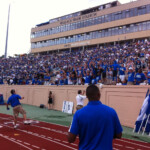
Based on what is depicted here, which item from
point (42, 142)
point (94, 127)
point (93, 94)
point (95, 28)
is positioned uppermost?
point (95, 28)

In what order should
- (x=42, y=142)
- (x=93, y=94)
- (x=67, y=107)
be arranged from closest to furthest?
(x=93, y=94) → (x=42, y=142) → (x=67, y=107)

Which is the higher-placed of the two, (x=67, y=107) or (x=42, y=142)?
(x=67, y=107)

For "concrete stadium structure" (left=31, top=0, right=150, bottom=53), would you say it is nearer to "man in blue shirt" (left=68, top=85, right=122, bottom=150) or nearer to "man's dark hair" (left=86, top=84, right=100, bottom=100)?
"man's dark hair" (left=86, top=84, right=100, bottom=100)

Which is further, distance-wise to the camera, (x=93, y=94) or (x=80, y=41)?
(x=80, y=41)

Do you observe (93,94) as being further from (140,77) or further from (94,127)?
(140,77)

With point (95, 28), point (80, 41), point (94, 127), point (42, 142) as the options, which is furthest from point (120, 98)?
point (80, 41)

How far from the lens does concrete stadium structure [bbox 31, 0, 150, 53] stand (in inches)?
1572

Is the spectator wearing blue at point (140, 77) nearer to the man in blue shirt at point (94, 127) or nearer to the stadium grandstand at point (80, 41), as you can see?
the stadium grandstand at point (80, 41)

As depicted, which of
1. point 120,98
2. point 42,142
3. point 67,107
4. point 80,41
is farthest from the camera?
point 80,41

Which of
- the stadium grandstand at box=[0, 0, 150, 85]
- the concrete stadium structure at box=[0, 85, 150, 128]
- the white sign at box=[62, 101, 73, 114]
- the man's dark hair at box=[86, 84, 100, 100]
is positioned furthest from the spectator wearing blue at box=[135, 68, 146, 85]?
the man's dark hair at box=[86, 84, 100, 100]

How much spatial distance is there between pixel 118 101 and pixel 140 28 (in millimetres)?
31229

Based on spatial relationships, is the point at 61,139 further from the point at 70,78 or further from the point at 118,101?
the point at 70,78

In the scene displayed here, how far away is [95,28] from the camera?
46375 millimetres

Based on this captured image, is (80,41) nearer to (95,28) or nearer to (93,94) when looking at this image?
(95,28)
